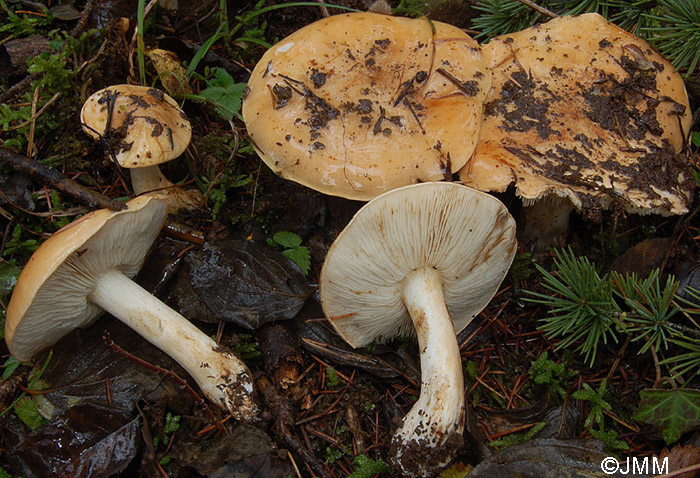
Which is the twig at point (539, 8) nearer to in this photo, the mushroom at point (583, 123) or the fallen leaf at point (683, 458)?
the mushroom at point (583, 123)

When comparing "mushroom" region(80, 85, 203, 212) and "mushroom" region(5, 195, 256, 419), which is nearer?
"mushroom" region(5, 195, 256, 419)

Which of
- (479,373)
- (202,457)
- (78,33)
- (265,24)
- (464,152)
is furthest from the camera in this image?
(265,24)

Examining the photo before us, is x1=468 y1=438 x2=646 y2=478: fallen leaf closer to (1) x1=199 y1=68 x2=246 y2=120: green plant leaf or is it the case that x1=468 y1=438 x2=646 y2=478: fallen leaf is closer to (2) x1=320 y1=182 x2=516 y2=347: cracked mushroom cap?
(2) x1=320 y1=182 x2=516 y2=347: cracked mushroom cap

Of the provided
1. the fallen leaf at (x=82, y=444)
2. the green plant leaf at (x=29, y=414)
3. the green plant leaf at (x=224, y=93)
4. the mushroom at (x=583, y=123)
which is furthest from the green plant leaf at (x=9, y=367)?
the mushroom at (x=583, y=123)

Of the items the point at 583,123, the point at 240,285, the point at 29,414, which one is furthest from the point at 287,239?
the point at 583,123

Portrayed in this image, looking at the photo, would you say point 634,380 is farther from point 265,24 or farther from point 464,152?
point 265,24

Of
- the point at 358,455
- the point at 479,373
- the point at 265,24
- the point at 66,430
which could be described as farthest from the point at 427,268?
the point at 265,24

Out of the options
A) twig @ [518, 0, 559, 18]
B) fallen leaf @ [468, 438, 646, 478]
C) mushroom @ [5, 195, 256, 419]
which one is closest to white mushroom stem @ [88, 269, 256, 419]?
mushroom @ [5, 195, 256, 419]
